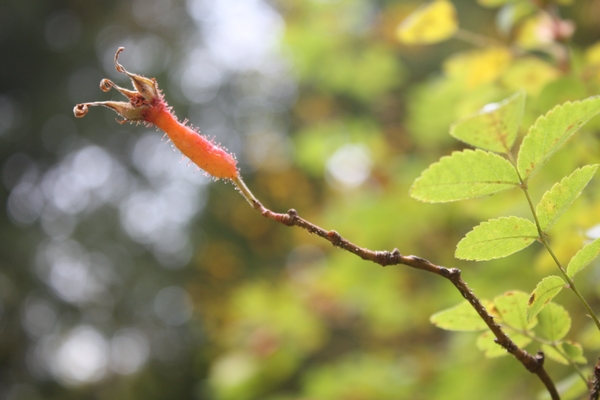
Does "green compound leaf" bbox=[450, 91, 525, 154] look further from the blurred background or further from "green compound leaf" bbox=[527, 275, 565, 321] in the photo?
the blurred background

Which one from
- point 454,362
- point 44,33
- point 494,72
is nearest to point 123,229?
point 44,33

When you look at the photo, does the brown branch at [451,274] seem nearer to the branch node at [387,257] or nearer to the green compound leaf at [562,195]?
the branch node at [387,257]

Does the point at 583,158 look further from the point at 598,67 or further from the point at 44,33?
the point at 44,33

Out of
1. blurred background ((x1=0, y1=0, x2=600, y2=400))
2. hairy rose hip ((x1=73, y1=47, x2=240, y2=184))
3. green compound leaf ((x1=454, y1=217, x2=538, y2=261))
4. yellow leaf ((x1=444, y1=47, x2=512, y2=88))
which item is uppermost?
blurred background ((x1=0, y1=0, x2=600, y2=400))

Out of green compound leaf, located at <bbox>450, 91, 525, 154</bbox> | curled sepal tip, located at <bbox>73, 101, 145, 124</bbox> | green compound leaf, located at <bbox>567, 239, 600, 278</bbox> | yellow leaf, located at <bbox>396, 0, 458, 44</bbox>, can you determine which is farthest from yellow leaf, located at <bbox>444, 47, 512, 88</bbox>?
curled sepal tip, located at <bbox>73, 101, 145, 124</bbox>

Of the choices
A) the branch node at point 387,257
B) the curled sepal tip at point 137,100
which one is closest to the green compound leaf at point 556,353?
the branch node at point 387,257

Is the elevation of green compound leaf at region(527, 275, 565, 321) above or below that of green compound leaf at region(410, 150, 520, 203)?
below

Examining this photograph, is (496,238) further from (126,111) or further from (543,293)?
(126,111)
